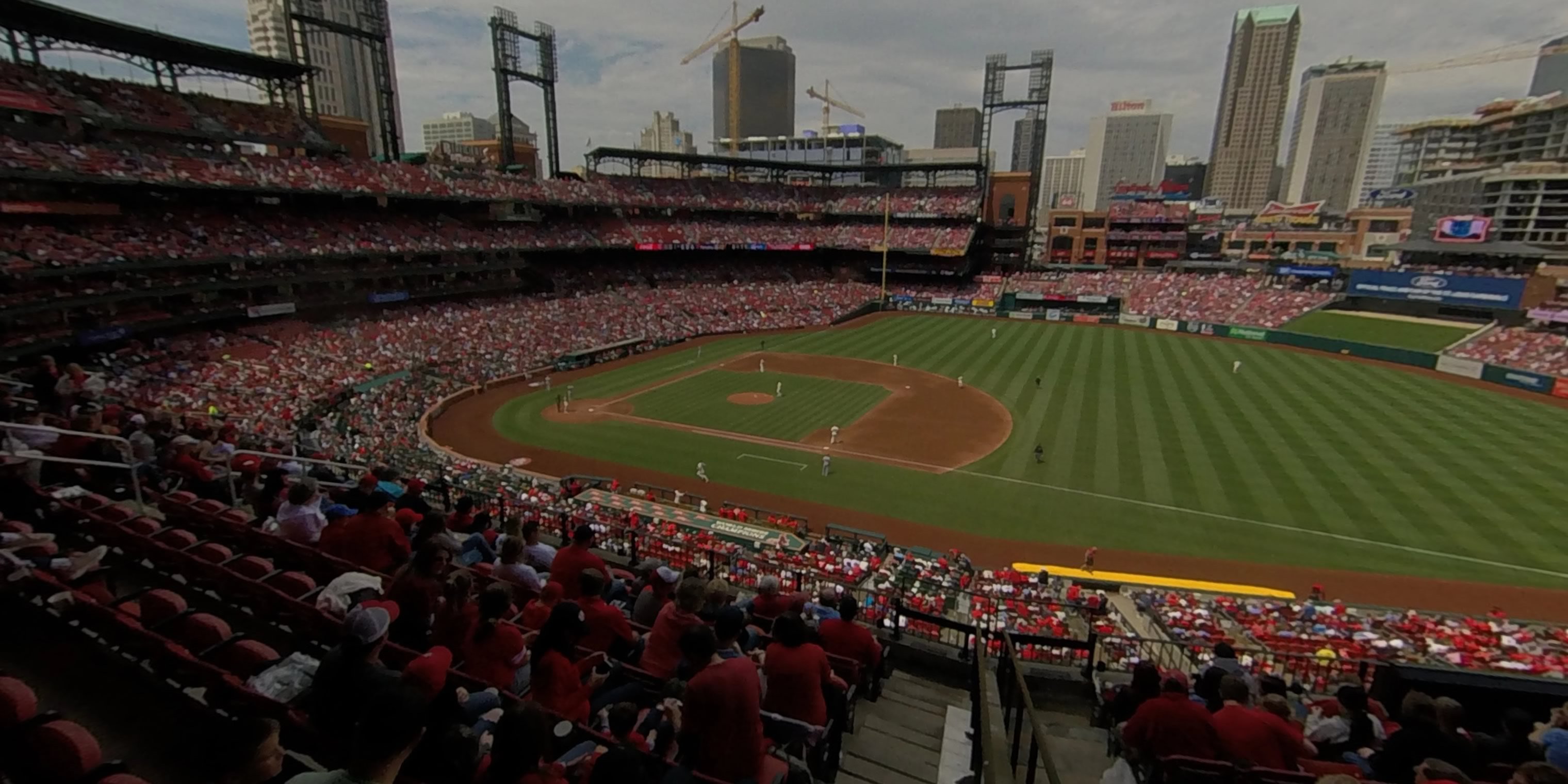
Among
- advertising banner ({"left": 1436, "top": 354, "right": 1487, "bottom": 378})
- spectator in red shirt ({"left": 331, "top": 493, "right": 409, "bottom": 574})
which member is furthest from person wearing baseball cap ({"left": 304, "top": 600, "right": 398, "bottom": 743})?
advertising banner ({"left": 1436, "top": 354, "right": 1487, "bottom": 378})

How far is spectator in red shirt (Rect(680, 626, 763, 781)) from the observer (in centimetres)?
414

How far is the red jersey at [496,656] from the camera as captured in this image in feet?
16.6

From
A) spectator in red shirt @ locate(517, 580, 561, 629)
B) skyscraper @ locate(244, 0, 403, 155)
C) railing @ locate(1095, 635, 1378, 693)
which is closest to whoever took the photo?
spectator in red shirt @ locate(517, 580, 561, 629)

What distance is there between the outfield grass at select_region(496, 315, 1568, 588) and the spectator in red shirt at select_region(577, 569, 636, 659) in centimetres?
1793

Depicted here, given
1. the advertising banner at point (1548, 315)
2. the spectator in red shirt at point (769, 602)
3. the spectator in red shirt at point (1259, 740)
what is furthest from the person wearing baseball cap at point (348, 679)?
the advertising banner at point (1548, 315)

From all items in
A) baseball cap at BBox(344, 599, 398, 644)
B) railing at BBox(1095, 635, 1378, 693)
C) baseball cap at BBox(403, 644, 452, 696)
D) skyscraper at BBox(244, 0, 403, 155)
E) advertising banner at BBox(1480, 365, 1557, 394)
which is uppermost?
skyscraper at BBox(244, 0, 403, 155)

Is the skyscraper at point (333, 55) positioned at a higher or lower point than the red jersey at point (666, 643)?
higher

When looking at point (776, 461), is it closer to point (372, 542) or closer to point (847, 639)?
point (372, 542)

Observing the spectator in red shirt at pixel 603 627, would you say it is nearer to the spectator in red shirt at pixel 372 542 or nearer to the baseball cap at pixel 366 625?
the baseball cap at pixel 366 625

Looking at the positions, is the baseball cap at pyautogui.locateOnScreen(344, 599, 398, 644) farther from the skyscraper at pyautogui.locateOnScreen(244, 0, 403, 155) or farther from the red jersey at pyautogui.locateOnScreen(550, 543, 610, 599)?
the skyscraper at pyautogui.locateOnScreen(244, 0, 403, 155)

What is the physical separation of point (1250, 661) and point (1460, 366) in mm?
44666

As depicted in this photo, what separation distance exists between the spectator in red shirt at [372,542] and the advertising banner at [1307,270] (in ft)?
251

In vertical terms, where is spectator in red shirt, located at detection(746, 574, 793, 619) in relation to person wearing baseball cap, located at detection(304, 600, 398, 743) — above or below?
below

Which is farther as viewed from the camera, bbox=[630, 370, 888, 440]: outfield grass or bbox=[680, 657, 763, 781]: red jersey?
bbox=[630, 370, 888, 440]: outfield grass
